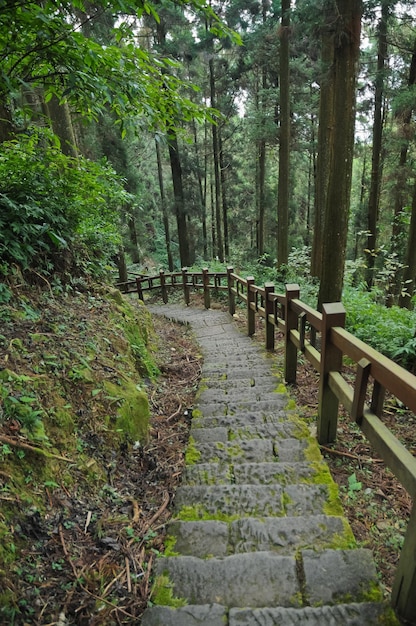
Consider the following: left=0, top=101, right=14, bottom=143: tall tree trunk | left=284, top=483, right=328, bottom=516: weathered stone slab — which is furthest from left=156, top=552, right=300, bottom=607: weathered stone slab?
left=0, top=101, right=14, bottom=143: tall tree trunk

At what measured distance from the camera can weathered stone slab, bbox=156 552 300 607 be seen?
5.50ft

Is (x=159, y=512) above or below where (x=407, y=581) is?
below

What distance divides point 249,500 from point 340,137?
5.01 m

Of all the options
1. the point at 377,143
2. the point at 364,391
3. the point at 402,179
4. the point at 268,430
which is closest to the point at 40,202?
the point at 268,430

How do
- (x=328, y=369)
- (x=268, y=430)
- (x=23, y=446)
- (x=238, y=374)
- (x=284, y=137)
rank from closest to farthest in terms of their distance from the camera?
(x=23, y=446)
(x=328, y=369)
(x=268, y=430)
(x=238, y=374)
(x=284, y=137)

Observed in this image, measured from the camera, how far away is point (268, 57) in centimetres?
1233

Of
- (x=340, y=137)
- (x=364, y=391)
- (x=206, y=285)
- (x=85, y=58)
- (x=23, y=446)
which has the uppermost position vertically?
(x=340, y=137)

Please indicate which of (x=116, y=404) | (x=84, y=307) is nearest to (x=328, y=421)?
(x=116, y=404)

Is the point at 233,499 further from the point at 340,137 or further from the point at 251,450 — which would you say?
the point at 340,137

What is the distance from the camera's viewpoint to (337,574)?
5.74 ft

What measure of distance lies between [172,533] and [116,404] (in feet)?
3.85

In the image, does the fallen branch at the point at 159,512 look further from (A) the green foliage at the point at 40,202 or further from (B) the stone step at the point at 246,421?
(A) the green foliage at the point at 40,202

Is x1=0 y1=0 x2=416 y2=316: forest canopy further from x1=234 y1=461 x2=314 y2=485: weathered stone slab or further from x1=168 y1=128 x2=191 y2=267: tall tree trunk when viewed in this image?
x1=234 y1=461 x2=314 y2=485: weathered stone slab

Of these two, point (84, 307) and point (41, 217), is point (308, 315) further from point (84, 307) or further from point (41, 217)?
point (41, 217)
